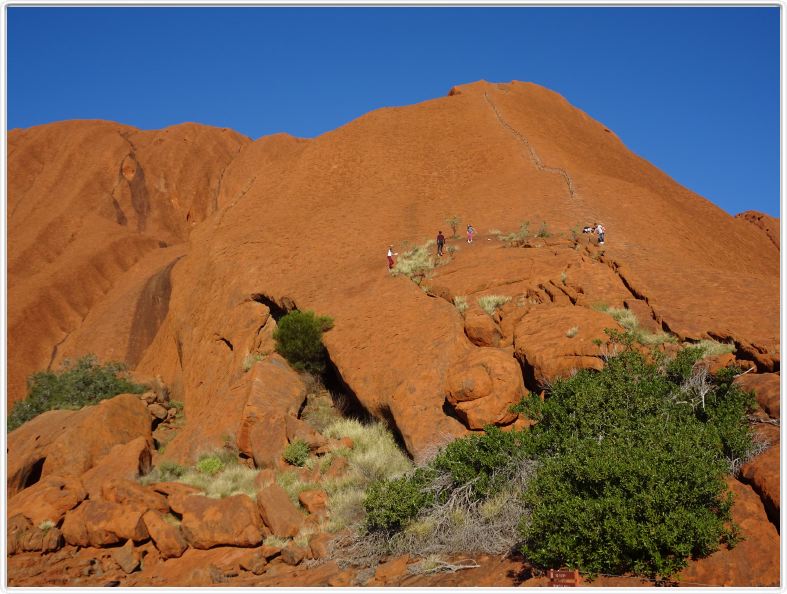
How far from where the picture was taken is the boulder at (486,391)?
1289cm

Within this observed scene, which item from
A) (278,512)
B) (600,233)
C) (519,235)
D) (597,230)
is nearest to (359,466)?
(278,512)

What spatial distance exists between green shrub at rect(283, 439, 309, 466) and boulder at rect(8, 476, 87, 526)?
423 cm

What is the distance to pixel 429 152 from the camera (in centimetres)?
3003

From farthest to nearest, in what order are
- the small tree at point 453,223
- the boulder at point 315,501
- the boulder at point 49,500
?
the small tree at point 453,223, the boulder at point 49,500, the boulder at point 315,501

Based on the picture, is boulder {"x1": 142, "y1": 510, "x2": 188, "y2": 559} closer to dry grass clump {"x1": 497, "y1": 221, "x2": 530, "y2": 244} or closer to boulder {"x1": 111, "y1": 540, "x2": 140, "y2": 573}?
boulder {"x1": 111, "y1": 540, "x2": 140, "y2": 573}

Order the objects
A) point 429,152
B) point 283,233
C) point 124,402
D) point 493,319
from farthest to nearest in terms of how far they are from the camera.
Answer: point 429,152 < point 283,233 < point 124,402 < point 493,319

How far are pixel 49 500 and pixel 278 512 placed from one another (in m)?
5.15

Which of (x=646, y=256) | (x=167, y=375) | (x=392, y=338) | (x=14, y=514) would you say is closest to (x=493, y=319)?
(x=392, y=338)

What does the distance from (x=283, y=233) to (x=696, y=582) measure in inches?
755

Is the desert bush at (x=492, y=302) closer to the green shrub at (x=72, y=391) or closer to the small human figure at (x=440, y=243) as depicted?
the small human figure at (x=440, y=243)

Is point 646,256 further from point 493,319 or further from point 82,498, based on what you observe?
point 82,498

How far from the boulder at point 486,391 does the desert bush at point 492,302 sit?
8.48 ft

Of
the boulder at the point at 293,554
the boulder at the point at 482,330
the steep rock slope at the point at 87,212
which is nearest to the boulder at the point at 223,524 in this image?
the boulder at the point at 293,554

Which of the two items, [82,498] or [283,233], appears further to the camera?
[283,233]
